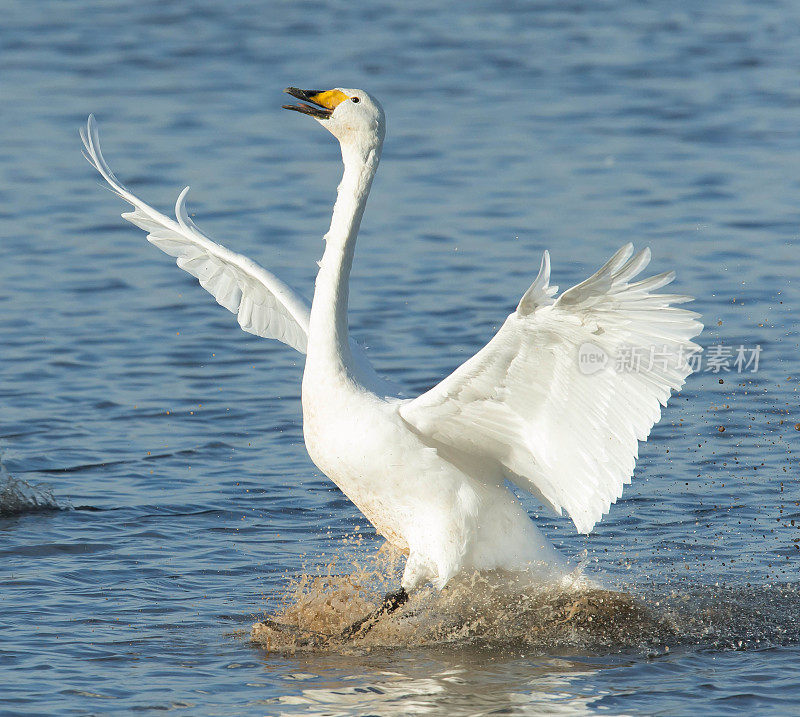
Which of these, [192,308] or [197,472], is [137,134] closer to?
[192,308]

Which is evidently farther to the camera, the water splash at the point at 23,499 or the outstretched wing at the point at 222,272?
the water splash at the point at 23,499

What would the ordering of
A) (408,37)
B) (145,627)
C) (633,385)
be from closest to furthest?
(633,385) → (145,627) → (408,37)

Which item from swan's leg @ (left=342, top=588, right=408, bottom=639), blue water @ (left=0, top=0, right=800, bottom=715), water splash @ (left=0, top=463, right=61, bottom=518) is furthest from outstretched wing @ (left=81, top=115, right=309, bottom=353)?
swan's leg @ (left=342, top=588, right=408, bottom=639)

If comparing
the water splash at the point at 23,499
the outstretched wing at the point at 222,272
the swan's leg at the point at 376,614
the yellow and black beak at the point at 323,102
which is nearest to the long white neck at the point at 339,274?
the yellow and black beak at the point at 323,102

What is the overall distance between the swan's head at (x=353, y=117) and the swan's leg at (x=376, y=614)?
2.27 meters

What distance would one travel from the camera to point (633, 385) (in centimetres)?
689

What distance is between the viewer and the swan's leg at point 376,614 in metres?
7.65

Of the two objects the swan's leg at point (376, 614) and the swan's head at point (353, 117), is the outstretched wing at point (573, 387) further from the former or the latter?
the swan's head at point (353, 117)

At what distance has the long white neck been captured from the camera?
744cm

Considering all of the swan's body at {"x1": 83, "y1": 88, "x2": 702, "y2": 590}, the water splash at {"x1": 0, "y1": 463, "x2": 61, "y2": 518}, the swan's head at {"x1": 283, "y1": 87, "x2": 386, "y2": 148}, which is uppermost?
the swan's head at {"x1": 283, "y1": 87, "x2": 386, "y2": 148}

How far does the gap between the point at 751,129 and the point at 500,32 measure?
7530mm

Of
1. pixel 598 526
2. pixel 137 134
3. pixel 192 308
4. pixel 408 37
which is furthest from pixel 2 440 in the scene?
pixel 408 37

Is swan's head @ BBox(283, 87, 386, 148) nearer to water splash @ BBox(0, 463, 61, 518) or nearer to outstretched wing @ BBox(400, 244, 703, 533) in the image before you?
outstretched wing @ BBox(400, 244, 703, 533)

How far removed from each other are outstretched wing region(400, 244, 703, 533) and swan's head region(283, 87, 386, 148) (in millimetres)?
→ 1361
